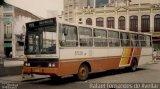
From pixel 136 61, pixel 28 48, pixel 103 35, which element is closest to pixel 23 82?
pixel 28 48

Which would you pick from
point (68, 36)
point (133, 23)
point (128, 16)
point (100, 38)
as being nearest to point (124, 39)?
point (100, 38)

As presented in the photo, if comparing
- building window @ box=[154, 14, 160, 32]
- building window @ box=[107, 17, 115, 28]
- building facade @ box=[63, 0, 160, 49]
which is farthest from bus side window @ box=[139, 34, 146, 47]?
building window @ box=[107, 17, 115, 28]

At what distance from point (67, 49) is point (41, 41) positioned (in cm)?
128

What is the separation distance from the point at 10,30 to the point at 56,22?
148 feet

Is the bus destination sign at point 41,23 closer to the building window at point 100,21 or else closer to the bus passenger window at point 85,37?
the bus passenger window at point 85,37

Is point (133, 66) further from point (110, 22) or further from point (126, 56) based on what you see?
point (110, 22)

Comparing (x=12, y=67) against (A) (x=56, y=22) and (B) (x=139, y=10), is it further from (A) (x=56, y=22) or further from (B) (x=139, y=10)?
(B) (x=139, y=10)

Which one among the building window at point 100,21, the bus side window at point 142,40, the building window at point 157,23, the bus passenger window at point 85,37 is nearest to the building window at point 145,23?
the building window at point 157,23

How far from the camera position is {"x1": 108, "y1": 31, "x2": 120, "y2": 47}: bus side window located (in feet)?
61.4

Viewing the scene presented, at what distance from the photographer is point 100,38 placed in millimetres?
17734

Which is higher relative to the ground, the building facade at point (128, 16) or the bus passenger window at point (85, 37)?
the building facade at point (128, 16)

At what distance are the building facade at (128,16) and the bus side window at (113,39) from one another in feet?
149

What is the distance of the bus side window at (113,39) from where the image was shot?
18.7 meters

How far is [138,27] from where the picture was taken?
65875 mm
